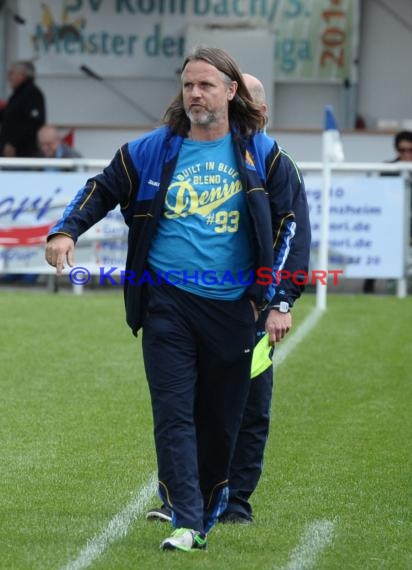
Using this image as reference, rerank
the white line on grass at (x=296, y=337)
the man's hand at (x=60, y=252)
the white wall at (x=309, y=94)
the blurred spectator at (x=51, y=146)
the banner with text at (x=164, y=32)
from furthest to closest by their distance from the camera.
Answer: the white wall at (x=309, y=94) → the banner with text at (x=164, y=32) → the blurred spectator at (x=51, y=146) → the white line on grass at (x=296, y=337) → the man's hand at (x=60, y=252)

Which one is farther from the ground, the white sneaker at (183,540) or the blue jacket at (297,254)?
the blue jacket at (297,254)

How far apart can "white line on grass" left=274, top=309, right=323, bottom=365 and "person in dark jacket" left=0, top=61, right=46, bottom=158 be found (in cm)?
556

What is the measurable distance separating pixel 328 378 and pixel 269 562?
508 cm

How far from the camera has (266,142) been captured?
6.21m

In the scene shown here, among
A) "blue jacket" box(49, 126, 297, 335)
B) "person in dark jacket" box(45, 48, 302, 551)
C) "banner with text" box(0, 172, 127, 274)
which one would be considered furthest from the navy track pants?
"banner with text" box(0, 172, 127, 274)

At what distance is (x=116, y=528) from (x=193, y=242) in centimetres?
134

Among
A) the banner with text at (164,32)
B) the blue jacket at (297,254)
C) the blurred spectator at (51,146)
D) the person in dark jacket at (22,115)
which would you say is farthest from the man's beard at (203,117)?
the banner with text at (164,32)

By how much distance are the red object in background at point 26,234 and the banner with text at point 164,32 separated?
18.5 ft

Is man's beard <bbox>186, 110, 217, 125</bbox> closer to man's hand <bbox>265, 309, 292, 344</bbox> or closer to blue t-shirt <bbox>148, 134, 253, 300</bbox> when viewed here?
blue t-shirt <bbox>148, 134, 253, 300</bbox>

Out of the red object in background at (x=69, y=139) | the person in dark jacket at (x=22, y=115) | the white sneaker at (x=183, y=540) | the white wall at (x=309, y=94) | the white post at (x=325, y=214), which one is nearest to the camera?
the white sneaker at (x=183, y=540)

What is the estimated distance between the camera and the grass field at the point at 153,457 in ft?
20.2

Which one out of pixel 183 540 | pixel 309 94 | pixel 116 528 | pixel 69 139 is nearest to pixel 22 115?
pixel 69 139

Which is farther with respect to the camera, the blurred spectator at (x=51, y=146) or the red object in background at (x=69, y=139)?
the red object in background at (x=69, y=139)

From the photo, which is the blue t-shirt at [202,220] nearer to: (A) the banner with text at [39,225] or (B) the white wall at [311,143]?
(A) the banner with text at [39,225]
